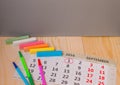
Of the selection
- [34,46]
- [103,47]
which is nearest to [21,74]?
[34,46]

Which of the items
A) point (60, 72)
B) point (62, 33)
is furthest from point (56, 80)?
point (62, 33)

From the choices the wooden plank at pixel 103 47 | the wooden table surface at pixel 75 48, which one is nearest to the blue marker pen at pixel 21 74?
the wooden table surface at pixel 75 48

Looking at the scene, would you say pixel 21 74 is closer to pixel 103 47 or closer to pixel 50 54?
pixel 50 54

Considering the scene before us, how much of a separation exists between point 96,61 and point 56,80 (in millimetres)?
119

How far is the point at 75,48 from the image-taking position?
67 centimetres

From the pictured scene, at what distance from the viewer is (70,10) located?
629mm

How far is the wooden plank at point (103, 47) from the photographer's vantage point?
65 cm

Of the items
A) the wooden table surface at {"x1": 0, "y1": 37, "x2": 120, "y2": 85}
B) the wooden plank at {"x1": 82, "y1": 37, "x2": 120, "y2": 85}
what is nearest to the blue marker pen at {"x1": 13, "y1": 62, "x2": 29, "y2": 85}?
the wooden table surface at {"x1": 0, "y1": 37, "x2": 120, "y2": 85}

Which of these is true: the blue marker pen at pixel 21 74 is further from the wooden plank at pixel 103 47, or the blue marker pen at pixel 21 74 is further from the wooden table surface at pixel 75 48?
the wooden plank at pixel 103 47

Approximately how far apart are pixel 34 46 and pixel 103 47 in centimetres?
20

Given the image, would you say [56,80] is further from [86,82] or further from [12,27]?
[12,27]

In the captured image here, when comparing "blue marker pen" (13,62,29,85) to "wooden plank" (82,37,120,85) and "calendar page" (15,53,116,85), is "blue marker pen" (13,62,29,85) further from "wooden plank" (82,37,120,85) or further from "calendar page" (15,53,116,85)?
"wooden plank" (82,37,120,85)

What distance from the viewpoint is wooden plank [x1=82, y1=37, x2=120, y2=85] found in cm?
65

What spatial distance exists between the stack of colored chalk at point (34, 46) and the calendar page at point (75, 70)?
14 millimetres
